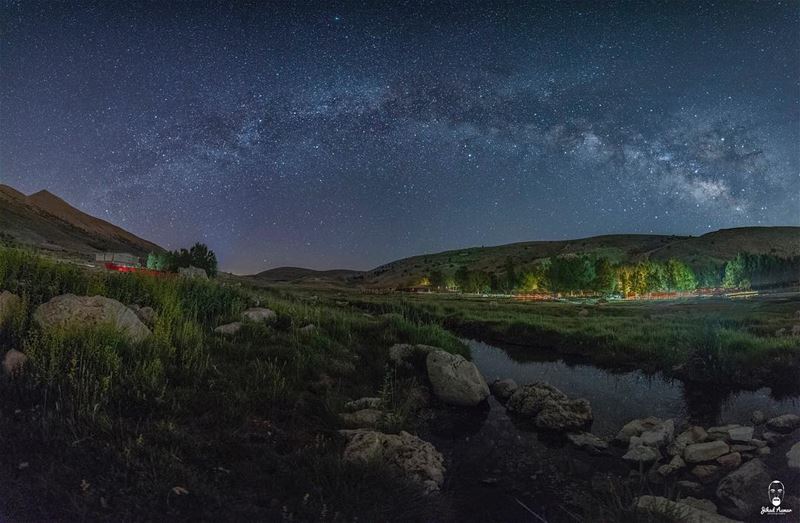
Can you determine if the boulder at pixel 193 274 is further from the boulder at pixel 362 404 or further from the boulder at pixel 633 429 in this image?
the boulder at pixel 633 429

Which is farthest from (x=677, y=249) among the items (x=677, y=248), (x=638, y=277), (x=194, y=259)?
(x=194, y=259)

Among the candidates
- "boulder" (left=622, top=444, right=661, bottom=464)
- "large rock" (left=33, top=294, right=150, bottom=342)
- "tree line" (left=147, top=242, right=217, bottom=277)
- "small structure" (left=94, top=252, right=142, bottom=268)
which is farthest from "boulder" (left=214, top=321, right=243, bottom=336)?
"tree line" (left=147, top=242, right=217, bottom=277)

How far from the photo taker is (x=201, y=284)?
44.8 feet

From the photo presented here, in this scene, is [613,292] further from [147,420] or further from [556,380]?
[147,420]

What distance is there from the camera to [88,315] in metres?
7.59

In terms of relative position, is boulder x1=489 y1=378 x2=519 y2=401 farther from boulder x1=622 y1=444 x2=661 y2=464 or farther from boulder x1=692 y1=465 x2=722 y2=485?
boulder x1=692 y1=465 x2=722 y2=485

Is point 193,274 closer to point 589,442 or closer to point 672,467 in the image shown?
point 589,442

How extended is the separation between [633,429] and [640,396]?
4837mm

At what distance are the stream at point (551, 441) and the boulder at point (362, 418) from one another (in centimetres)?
153

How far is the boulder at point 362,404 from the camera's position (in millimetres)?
8223

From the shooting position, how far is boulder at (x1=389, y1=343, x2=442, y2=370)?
12.1 meters

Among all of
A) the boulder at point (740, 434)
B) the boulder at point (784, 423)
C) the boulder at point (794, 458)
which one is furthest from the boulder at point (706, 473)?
the boulder at point (784, 423)

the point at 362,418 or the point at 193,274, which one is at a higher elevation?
the point at 193,274

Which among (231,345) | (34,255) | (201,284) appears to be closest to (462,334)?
(201,284)
